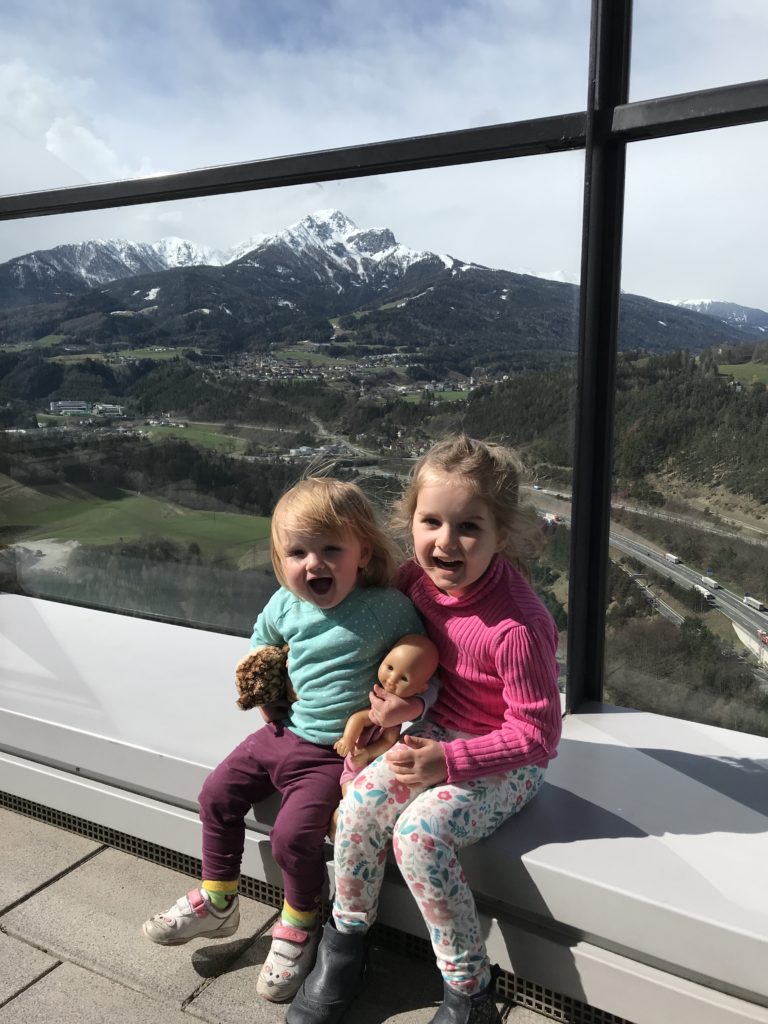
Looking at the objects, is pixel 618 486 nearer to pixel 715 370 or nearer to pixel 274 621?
pixel 715 370

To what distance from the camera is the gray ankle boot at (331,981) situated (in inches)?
61.7

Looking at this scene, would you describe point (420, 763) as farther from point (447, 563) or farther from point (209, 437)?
point (209, 437)

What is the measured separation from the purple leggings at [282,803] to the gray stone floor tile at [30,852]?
523mm

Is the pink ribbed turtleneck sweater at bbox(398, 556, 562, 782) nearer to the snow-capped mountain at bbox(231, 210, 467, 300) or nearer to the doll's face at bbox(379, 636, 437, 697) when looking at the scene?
the doll's face at bbox(379, 636, 437, 697)

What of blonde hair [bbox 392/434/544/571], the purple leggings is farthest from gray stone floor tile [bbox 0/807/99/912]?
blonde hair [bbox 392/434/544/571]

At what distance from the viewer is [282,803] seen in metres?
1.81

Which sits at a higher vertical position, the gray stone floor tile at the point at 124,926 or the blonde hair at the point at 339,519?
the blonde hair at the point at 339,519

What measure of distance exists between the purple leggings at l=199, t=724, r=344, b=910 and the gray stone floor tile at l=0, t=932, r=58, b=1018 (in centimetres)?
37

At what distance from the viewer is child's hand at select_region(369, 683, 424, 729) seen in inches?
66.1

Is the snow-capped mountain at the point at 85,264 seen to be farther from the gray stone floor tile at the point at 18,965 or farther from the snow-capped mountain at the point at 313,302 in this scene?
the gray stone floor tile at the point at 18,965

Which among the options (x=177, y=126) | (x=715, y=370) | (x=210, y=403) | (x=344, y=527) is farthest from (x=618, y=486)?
(x=177, y=126)

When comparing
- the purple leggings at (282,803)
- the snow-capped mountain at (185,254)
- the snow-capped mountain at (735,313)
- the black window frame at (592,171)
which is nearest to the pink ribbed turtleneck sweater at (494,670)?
the purple leggings at (282,803)

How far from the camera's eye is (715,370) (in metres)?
2.12

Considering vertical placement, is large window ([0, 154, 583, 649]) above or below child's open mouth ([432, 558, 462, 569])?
above
